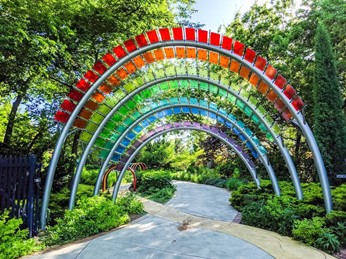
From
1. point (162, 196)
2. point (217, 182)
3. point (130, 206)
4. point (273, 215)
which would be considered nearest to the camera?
point (273, 215)

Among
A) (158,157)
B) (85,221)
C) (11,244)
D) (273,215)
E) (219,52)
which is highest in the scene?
(219,52)

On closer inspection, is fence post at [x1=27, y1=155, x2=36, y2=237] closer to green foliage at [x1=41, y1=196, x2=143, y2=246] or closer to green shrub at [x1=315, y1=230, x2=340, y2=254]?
green foliage at [x1=41, y1=196, x2=143, y2=246]

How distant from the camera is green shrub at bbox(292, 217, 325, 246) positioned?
5.39 m

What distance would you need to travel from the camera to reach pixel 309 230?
5434 mm

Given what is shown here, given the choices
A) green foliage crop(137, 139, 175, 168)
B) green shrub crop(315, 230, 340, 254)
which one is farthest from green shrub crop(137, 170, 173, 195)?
green foliage crop(137, 139, 175, 168)

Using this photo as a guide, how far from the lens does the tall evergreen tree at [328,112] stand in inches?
381

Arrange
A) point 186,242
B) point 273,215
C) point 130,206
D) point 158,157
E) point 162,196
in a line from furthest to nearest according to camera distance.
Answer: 1. point 158,157
2. point 162,196
3. point 130,206
4. point 273,215
5. point 186,242

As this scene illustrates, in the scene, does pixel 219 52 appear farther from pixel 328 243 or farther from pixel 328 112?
pixel 328 112

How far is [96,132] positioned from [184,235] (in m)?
3.51

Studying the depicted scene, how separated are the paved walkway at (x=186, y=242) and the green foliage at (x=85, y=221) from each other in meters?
0.32

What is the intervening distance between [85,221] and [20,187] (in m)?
1.51

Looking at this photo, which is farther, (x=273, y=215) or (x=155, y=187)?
(x=155, y=187)

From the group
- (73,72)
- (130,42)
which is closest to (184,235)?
(130,42)

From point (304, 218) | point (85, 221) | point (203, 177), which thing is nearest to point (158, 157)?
point (203, 177)
